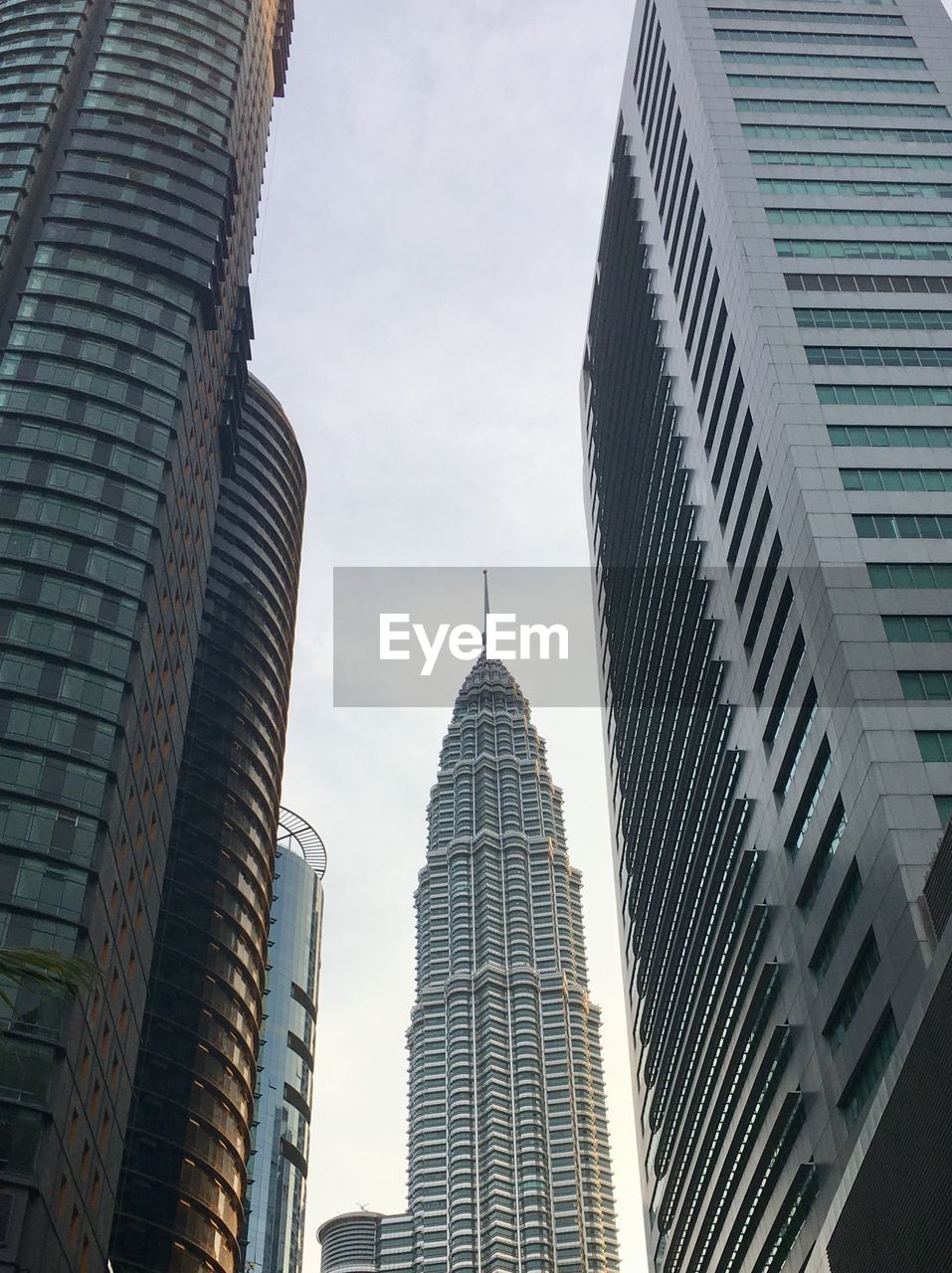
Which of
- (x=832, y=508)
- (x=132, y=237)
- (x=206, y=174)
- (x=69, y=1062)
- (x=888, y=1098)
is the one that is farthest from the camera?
(x=206, y=174)

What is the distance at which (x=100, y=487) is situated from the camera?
82.1m

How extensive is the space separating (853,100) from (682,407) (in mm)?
23478

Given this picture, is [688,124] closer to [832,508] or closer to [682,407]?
[682,407]

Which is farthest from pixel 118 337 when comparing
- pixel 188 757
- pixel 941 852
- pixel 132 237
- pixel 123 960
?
pixel 941 852

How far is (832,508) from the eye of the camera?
6894 centimetres

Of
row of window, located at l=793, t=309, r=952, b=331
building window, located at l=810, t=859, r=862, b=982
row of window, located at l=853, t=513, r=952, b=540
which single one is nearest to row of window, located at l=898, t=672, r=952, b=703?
building window, located at l=810, t=859, r=862, b=982

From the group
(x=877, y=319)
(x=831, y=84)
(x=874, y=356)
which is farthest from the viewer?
(x=831, y=84)

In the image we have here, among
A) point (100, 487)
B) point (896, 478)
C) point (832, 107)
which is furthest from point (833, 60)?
point (100, 487)

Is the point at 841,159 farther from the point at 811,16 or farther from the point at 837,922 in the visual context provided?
the point at 837,922

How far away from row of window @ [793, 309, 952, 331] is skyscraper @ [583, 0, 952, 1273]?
0.19m

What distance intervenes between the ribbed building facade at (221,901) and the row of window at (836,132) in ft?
167

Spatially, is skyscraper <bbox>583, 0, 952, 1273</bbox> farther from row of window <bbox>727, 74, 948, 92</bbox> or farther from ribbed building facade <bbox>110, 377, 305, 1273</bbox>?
ribbed building facade <bbox>110, 377, 305, 1273</bbox>

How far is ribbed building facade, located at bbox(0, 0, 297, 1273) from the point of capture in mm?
63406

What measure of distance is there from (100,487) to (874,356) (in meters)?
44.0
